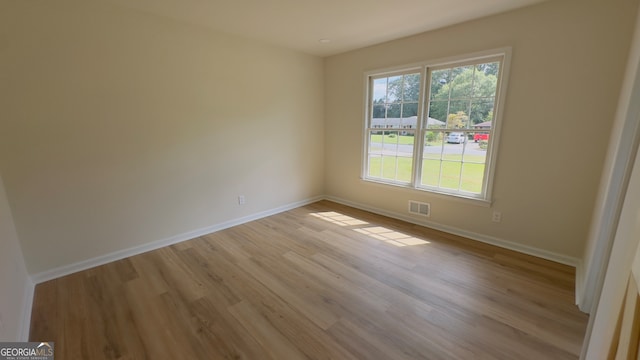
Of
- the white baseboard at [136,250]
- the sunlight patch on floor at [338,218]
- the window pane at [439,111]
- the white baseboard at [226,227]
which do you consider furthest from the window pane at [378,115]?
the white baseboard at [136,250]

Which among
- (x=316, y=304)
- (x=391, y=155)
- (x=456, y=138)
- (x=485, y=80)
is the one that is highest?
(x=485, y=80)

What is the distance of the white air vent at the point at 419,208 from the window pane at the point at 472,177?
1.63ft

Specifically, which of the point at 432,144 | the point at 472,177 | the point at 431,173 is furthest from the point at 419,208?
the point at 432,144

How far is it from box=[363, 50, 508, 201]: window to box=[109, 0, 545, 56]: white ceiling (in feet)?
1.59

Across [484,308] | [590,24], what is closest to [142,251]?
[484,308]

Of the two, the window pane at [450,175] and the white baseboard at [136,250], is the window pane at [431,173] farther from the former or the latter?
the white baseboard at [136,250]

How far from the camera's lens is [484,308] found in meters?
1.95

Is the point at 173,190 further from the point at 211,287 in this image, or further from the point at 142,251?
the point at 211,287

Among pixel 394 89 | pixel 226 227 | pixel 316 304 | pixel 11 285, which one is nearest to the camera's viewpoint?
pixel 11 285

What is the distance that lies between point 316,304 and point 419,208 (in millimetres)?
2126

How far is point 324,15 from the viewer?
2564mm

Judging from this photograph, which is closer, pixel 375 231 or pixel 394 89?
pixel 375 231

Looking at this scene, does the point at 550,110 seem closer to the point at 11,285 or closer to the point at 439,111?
the point at 439,111

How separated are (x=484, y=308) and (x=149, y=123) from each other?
351 cm
